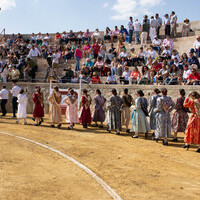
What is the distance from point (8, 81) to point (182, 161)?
16.0m

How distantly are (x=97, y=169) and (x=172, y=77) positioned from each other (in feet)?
28.8

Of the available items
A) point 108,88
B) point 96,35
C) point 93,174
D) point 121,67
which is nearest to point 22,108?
point 108,88

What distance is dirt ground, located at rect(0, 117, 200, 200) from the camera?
19.9 ft

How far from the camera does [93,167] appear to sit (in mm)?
7848

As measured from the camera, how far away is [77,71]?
20344 millimetres

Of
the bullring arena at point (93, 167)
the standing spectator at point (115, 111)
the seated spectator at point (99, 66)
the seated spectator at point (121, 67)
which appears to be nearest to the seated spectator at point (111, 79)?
the seated spectator at point (121, 67)

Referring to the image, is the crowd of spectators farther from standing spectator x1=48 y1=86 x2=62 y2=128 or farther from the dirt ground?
the dirt ground

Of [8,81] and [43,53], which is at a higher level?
[43,53]

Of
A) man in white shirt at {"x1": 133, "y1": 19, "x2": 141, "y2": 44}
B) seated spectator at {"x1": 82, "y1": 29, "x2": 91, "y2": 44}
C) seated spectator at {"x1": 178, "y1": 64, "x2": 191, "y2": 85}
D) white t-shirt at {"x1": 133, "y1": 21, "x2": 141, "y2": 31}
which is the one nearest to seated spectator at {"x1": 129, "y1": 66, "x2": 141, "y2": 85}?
seated spectator at {"x1": 178, "y1": 64, "x2": 191, "y2": 85}

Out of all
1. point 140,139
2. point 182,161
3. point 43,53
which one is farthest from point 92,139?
point 43,53

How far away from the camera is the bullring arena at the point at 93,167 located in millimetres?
6059

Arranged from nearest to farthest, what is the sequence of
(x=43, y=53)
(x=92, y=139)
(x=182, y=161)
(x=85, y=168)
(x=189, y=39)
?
(x=85, y=168)
(x=182, y=161)
(x=92, y=139)
(x=189, y=39)
(x=43, y=53)

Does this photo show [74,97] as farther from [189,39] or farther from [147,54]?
[189,39]

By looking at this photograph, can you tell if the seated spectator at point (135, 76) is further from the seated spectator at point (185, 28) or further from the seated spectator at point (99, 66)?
the seated spectator at point (185, 28)
